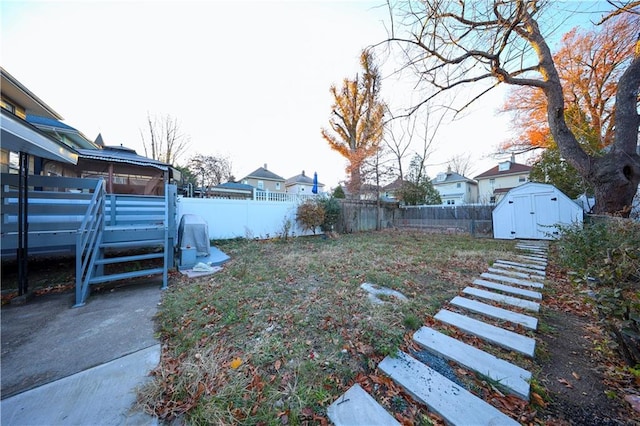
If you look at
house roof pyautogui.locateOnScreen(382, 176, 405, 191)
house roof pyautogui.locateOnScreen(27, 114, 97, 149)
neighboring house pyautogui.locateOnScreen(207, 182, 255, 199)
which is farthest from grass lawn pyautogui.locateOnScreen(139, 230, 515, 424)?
neighboring house pyautogui.locateOnScreen(207, 182, 255, 199)

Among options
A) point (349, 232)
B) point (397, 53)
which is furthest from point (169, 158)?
point (397, 53)

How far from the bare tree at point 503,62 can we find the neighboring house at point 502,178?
17071mm

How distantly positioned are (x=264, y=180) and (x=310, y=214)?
1757 cm

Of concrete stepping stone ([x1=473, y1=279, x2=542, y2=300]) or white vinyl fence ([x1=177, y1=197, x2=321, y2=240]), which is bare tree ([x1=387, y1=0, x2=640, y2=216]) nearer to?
concrete stepping stone ([x1=473, y1=279, x2=542, y2=300])

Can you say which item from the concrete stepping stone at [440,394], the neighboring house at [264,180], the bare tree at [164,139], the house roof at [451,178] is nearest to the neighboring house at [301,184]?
the neighboring house at [264,180]

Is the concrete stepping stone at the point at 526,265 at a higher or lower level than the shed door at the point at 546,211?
lower

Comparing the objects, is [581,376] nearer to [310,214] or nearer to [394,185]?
[310,214]

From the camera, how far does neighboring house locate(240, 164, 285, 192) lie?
24172 mm

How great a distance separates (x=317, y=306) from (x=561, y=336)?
2.49m

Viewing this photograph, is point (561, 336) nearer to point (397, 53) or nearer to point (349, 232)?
point (397, 53)

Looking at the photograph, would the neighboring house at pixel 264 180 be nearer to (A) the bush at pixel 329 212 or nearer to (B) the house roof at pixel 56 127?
(B) the house roof at pixel 56 127

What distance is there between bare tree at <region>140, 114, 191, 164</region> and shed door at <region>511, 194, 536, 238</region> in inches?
817

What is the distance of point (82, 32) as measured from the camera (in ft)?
13.9

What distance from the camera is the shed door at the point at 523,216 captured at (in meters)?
7.83
